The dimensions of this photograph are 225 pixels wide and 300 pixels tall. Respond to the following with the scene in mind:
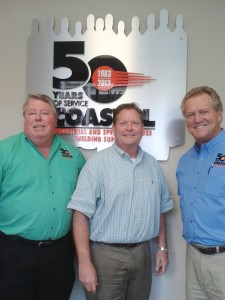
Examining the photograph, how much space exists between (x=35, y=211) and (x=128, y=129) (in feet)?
2.17

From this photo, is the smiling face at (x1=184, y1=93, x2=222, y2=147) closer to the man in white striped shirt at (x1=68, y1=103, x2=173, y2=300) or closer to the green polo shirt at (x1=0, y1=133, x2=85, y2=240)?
the man in white striped shirt at (x1=68, y1=103, x2=173, y2=300)

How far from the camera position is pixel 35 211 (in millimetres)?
1495

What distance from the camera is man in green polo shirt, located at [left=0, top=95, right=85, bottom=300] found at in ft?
4.92

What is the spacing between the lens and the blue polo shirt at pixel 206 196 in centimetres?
140

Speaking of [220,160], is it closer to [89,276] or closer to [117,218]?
[117,218]

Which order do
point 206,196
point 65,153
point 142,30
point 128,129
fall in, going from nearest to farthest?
point 206,196 → point 128,129 → point 65,153 → point 142,30

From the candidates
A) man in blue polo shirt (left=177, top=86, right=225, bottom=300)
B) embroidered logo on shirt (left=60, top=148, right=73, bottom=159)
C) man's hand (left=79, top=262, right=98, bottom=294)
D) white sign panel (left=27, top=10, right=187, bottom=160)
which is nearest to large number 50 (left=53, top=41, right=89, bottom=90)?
white sign panel (left=27, top=10, right=187, bottom=160)

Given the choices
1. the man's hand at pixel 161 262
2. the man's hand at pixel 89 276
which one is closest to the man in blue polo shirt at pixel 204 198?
the man's hand at pixel 161 262

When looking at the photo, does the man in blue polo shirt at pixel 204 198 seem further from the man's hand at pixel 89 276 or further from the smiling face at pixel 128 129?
the man's hand at pixel 89 276

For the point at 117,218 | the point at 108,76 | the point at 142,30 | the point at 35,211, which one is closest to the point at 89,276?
the point at 117,218

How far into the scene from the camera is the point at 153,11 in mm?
1917

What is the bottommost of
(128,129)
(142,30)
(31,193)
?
(31,193)

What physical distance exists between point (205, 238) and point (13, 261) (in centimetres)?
100

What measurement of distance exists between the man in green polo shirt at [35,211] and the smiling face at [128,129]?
Answer: 0.36m
